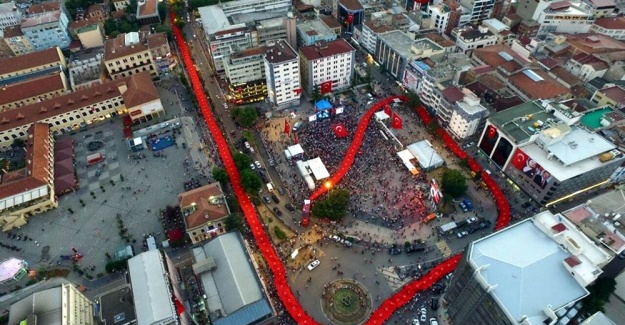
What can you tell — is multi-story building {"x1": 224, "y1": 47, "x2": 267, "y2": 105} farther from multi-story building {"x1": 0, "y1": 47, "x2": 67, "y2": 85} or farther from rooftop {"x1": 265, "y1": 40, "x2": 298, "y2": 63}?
multi-story building {"x1": 0, "y1": 47, "x2": 67, "y2": 85}

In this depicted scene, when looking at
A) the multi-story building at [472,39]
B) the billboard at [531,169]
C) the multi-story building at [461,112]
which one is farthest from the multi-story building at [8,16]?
the billboard at [531,169]

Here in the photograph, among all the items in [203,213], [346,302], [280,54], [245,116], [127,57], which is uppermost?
[280,54]

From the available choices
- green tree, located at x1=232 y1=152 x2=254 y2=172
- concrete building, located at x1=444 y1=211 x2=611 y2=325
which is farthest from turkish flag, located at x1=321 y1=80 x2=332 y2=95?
concrete building, located at x1=444 y1=211 x2=611 y2=325

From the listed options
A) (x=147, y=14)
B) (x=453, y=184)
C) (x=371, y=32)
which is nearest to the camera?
(x=453, y=184)

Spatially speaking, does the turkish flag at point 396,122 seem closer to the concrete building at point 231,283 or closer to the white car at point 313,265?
the white car at point 313,265

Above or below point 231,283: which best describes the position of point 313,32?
above

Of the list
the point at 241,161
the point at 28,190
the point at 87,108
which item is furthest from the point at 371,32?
the point at 28,190

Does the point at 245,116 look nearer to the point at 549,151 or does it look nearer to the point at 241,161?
the point at 241,161

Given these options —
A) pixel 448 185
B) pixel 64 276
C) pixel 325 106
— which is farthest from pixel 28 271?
pixel 448 185
